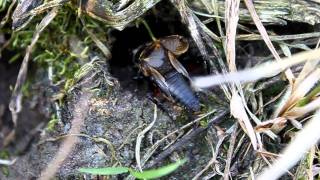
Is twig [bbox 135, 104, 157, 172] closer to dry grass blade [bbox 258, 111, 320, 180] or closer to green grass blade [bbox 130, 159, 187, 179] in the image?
green grass blade [bbox 130, 159, 187, 179]

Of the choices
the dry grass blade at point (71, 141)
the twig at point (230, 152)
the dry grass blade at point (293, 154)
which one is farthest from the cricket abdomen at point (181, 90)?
the dry grass blade at point (293, 154)

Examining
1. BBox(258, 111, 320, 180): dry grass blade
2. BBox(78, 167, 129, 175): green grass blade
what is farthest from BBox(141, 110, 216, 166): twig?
BBox(258, 111, 320, 180): dry grass blade

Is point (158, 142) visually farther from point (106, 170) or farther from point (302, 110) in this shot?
point (302, 110)

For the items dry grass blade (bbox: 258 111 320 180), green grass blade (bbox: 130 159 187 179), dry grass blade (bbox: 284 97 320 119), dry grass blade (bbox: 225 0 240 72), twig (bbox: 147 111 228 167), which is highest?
dry grass blade (bbox: 225 0 240 72)

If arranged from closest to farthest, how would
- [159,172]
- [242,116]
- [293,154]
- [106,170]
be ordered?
Result: 1. [293,154]
2. [159,172]
3. [106,170]
4. [242,116]

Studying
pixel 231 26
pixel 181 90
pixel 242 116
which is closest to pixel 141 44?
pixel 181 90

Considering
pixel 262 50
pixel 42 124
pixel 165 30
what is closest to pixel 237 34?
pixel 262 50

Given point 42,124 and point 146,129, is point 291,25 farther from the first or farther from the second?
point 42,124
